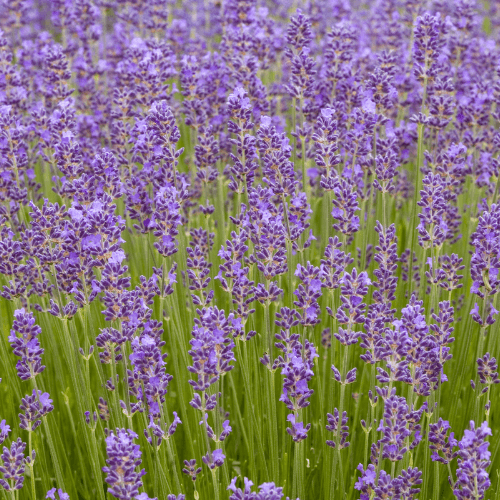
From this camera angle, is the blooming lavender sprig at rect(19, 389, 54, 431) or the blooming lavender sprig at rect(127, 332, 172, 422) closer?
the blooming lavender sprig at rect(127, 332, 172, 422)

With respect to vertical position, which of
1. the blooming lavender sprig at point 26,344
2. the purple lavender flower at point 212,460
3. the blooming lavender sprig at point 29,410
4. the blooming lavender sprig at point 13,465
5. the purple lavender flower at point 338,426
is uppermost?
the blooming lavender sprig at point 26,344

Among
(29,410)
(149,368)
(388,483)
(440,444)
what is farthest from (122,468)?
(440,444)

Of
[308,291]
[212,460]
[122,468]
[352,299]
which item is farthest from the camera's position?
[308,291]

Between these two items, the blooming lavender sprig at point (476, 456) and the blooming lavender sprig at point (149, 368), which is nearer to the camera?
the blooming lavender sprig at point (476, 456)

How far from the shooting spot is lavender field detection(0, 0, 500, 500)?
8.41 ft

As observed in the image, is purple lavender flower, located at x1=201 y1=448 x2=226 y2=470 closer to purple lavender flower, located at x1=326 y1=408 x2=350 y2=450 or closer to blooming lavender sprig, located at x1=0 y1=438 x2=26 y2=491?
purple lavender flower, located at x1=326 y1=408 x2=350 y2=450

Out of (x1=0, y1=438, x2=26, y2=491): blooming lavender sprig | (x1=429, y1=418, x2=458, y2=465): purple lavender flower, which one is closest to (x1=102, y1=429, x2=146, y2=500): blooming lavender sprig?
(x1=0, y1=438, x2=26, y2=491): blooming lavender sprig

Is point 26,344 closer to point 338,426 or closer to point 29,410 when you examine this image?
point 29,410

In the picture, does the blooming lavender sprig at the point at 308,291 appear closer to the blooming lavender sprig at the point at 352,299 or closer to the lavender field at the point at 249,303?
the lavender field at the point at 249,303

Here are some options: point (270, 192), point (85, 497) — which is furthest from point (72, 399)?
point (270, 192)

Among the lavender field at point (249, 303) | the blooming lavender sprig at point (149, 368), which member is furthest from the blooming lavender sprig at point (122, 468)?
the blooming lavender sprig at point (149, 368)

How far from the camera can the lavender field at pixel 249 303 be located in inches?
101

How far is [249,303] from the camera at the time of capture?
9.82 feet

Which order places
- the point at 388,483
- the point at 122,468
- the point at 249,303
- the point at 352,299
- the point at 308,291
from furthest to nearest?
the point at 249,303, the point at 308,291, the point at 352,299, the point at 388,483, the point at 122,468
